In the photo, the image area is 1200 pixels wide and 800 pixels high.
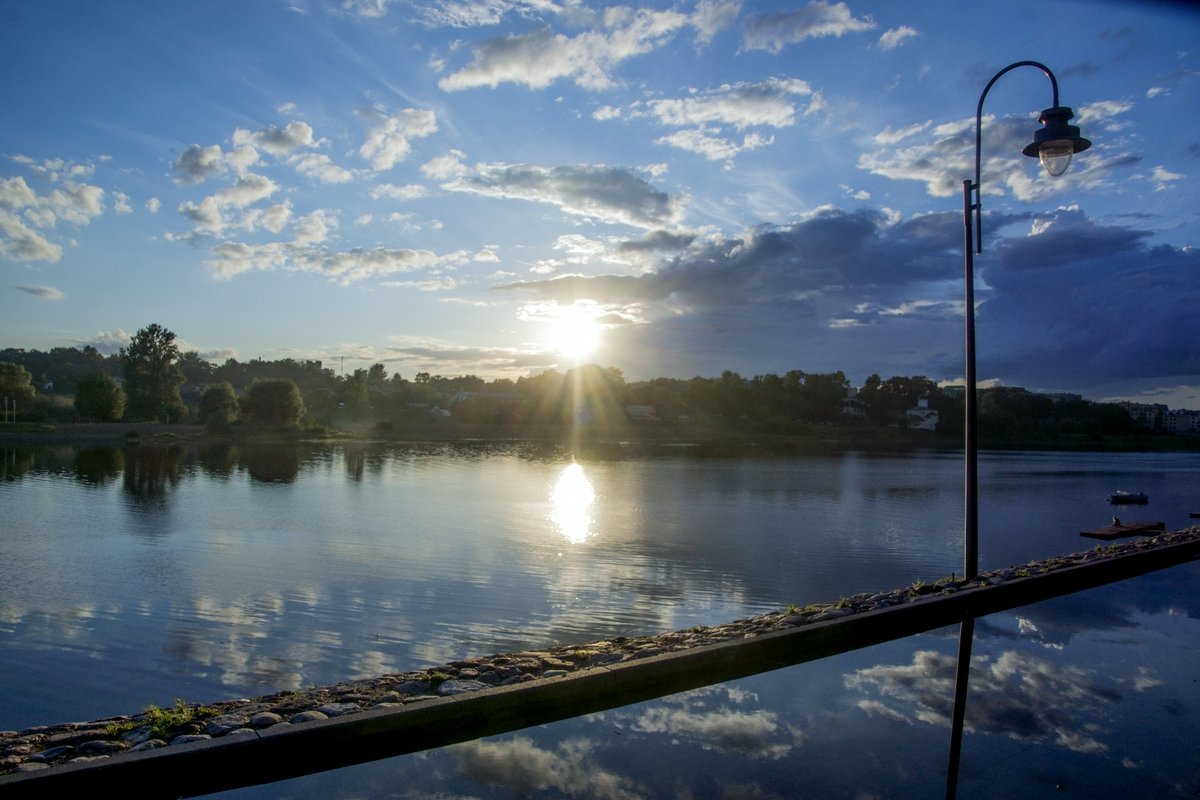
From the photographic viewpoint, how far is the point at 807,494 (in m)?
36.7

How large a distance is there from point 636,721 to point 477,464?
46.8 meters

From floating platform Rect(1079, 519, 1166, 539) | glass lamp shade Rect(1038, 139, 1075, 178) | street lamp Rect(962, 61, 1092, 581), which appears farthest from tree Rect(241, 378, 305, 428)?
glass lamp shade Rect(1038, 139, 1075, 178)

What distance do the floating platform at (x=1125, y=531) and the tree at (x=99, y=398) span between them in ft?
279

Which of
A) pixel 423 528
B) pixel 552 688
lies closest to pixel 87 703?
pixel 552 688

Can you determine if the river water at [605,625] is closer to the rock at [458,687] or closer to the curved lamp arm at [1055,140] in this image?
the rock at [458,687]

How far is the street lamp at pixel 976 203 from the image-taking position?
9781 mm

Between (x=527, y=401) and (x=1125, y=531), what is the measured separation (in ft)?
307

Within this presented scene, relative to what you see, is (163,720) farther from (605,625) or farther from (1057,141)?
(1057,141)

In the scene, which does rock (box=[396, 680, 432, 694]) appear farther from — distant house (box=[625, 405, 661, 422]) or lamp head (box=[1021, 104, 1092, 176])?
→ distant house (box=[625, 405, 661, 422])

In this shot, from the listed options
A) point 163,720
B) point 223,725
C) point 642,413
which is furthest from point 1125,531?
point 642,413

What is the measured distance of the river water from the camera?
220 inches

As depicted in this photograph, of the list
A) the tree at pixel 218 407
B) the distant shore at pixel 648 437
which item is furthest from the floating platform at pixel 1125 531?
the tree at pixel 218 407

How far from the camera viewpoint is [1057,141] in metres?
9.77

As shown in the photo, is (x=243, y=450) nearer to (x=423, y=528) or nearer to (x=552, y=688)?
(x=423, y=528)
